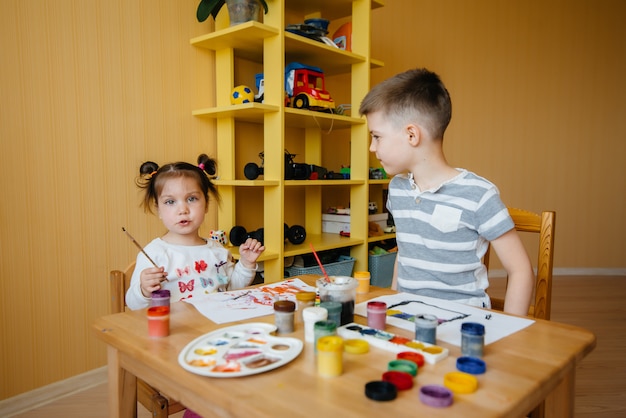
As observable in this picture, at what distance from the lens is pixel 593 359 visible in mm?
2340

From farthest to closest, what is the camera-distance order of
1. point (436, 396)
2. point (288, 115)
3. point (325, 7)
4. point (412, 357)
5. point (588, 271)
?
point (588, 271), point (325, 7), point (288, 115), point (412, 357), point (436, 396)

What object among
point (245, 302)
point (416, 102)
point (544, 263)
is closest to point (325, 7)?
point (416, 102)

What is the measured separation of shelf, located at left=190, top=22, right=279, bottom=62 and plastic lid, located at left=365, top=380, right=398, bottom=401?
1754 millimetres

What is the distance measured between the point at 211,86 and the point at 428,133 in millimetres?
1505

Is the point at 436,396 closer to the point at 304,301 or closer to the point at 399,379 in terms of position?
the point at 399,379

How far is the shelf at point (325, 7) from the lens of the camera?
2590 millimetres

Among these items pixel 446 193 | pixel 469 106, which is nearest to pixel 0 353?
pixel 446 193

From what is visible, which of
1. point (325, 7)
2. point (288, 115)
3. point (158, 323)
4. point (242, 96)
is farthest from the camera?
point (325, 7)

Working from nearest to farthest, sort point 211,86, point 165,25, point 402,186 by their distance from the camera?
point 402,186, point 165,25, point 211,86

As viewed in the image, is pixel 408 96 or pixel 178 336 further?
pixel 408 96

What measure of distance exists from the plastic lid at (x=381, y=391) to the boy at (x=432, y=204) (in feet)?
2.11

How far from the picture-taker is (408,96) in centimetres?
127

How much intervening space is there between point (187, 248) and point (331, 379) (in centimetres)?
90

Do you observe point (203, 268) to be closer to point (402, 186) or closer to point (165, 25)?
point (402, 186)
